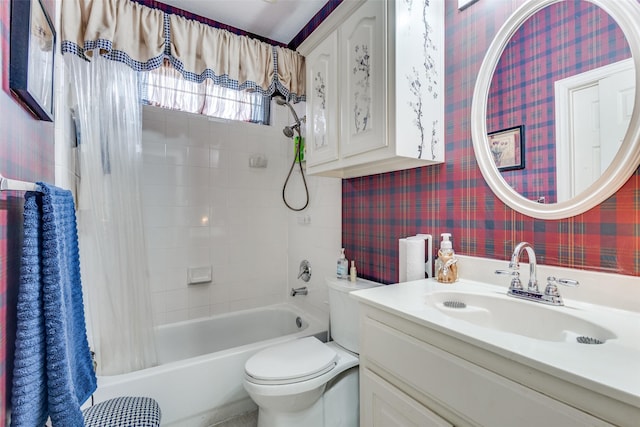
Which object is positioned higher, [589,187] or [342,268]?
[589,187]

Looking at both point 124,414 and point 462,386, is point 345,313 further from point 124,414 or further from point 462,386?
point 124,414

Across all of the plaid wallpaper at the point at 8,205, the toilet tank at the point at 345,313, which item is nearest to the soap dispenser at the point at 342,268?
the toilet tank at the point at 345,313

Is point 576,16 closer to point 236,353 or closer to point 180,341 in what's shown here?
point 236,353

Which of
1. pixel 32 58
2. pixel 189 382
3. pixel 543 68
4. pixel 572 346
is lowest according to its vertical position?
pixel 189 382

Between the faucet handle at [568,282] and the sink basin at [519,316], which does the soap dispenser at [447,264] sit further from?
the faucet handle at [568,282]

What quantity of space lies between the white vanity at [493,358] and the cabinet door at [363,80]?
0.69 m

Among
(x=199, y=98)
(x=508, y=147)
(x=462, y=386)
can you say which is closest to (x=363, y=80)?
(x=508, y=147)

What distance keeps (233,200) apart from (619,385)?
7.72ft

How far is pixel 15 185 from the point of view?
0.55 meters

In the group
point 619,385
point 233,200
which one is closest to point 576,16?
point 619,385

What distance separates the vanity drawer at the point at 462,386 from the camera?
0.59 meters

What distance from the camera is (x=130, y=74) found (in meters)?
1.56

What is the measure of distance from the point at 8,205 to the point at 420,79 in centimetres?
141

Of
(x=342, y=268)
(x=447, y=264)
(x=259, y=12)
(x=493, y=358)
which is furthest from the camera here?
(x=259, y=12)
